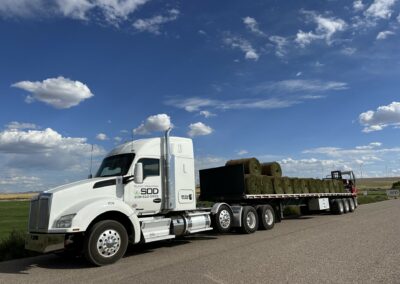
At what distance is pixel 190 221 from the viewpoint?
11.3m

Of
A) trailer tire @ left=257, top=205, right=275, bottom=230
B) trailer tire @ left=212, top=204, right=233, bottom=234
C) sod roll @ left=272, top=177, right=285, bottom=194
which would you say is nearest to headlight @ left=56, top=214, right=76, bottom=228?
trailer tire @ left=212, top=204, right=233, bottom=234

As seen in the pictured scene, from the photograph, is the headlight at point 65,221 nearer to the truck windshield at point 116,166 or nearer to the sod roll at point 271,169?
the truck windshield at point 116,166

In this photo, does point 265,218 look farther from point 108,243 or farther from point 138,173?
point 108,243

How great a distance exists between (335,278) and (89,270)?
4768mm

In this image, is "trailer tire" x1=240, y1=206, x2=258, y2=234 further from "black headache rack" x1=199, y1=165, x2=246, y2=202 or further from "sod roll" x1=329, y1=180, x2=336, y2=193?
"sod roll" x1=329, y1=180, x2=336, y2=193

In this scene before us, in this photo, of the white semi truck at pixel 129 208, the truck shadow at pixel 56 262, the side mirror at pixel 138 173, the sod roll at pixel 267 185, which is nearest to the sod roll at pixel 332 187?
the sod roll at pixel 267 185

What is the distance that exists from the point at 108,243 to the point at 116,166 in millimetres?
2220

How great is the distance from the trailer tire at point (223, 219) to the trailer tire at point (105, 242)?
14.2 ft

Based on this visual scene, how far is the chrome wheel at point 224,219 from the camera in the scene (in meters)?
12.8

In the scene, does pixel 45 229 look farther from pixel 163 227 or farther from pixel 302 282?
pixel 302 282

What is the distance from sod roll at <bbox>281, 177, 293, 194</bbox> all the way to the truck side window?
300 inches

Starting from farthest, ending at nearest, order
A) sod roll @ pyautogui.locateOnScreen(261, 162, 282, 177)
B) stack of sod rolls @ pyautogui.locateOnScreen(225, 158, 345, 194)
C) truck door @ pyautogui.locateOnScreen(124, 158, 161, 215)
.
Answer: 1. sod roll @ pyautogui.locateOnScreen(261, 162, 282, 177)
2. stack of sod rolls @ pyautogui.locateOnScreen(225, 158, 345, 194)
3. truck door @ pyautogui.locateOnScreen(124, 158, 161, 215)

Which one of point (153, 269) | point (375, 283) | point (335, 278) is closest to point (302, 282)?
point (335, 278)

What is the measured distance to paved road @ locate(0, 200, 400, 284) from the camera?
681 centimetres
